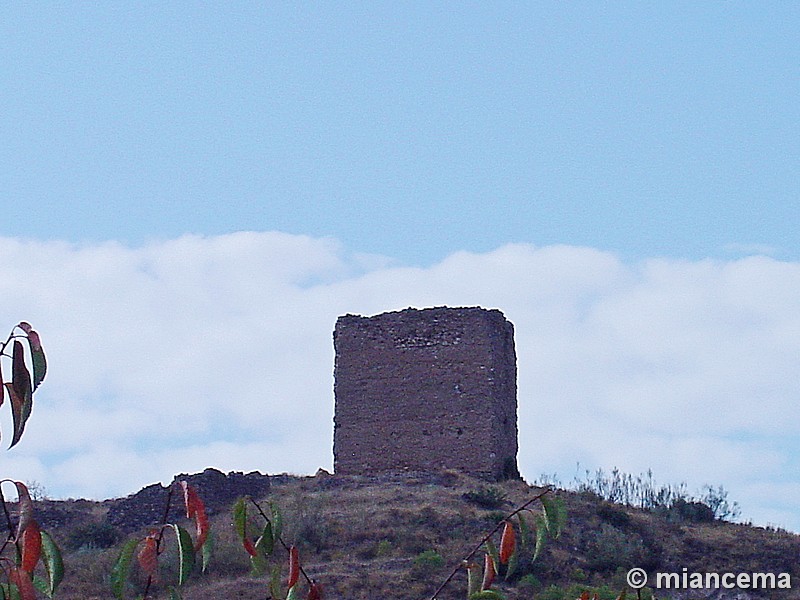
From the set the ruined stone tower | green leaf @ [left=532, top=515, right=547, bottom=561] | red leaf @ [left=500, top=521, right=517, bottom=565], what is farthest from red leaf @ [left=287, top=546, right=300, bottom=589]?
the ruined stone tower

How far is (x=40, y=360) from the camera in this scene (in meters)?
3.22

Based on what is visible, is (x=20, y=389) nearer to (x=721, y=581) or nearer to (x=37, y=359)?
(x=37, y=359)

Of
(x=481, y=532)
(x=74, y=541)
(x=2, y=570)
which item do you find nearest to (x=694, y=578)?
(x=481, y=532)

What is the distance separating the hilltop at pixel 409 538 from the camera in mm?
17219

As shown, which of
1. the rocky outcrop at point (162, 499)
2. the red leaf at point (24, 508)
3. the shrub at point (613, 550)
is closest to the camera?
the red leaf at point (24, 508)

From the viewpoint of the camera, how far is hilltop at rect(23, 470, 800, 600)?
56.5 ft

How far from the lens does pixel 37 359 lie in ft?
10.6

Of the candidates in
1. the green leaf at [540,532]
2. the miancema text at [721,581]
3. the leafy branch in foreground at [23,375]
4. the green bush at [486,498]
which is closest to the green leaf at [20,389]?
the leafy branch in foreground at [23,375]

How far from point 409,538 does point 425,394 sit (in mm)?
3279

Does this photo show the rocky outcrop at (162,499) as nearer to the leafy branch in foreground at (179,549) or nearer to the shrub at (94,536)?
the shrub at (94,536)

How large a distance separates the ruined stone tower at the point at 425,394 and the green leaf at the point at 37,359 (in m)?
18.1

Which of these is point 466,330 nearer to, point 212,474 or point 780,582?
point 212,474

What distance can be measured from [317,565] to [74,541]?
5275 mm

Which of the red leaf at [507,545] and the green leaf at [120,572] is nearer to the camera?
the green leaf at [120,572]
